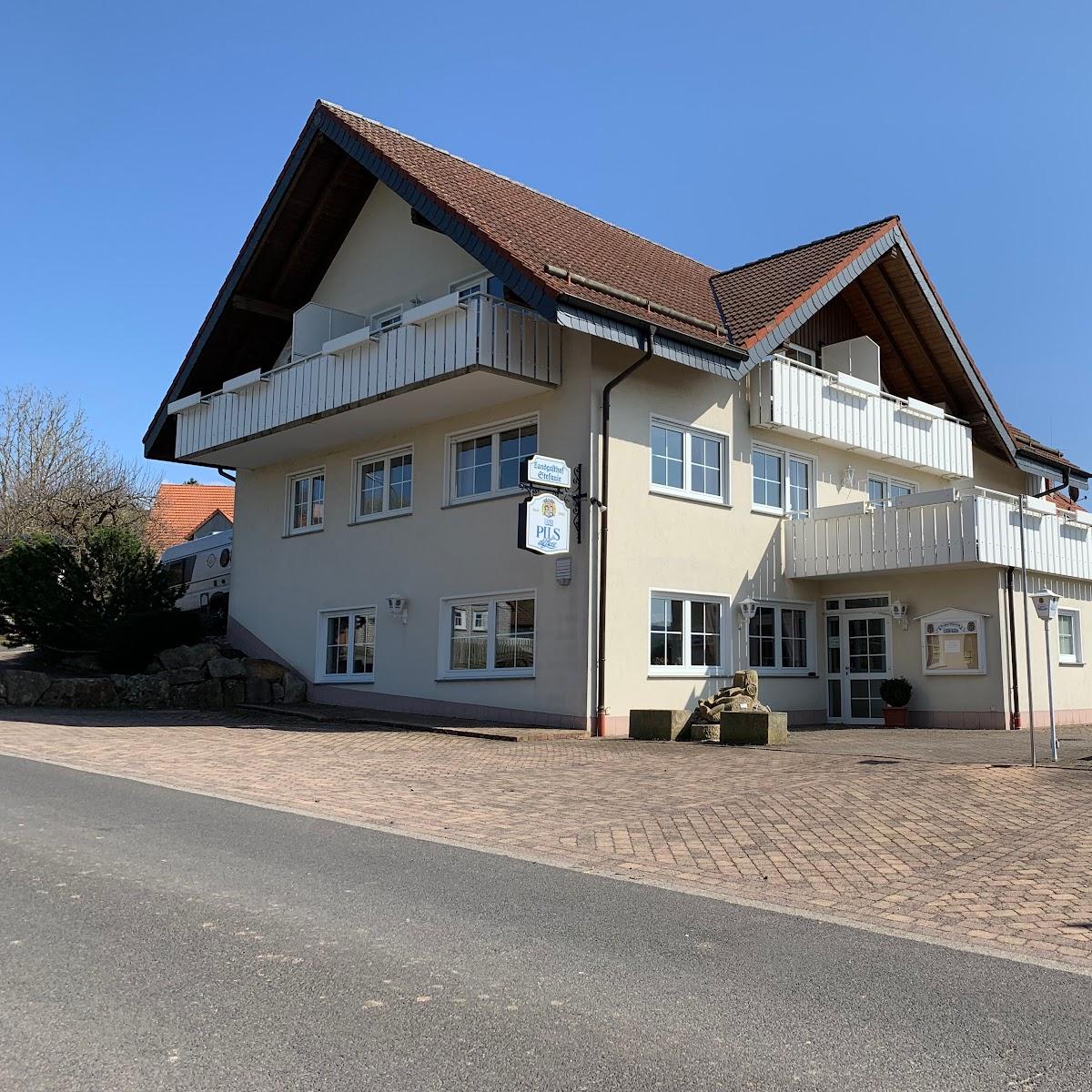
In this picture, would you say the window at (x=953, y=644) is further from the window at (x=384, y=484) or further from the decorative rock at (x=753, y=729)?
the window at (x=384, y=484)

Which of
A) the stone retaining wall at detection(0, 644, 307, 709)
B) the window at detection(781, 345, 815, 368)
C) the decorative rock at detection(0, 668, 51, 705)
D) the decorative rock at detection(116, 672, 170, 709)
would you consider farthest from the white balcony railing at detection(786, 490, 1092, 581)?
the decorative rock at detection(0, 668, 51, 705)

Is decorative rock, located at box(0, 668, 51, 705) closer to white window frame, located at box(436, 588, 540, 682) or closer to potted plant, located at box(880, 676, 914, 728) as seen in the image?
white window frame, located at box(436, 588, 540, 682)

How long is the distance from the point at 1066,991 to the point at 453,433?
16.2m

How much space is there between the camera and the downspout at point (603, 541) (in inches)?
685

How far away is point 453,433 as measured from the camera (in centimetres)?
2019

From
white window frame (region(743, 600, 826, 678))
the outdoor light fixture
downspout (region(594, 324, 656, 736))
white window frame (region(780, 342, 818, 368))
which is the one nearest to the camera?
downspout (region(594, 324, 656, 736))

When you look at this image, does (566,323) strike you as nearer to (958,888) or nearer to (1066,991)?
(958,888)

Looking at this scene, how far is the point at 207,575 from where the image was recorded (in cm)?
2880

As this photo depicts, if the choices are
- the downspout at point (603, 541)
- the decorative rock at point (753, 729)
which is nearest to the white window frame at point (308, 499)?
the downspout at point (603, 541)

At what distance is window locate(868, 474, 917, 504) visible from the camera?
928 inches

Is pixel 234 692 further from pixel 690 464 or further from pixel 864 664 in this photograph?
pixel 864 664

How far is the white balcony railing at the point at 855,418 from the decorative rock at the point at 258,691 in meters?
10.7

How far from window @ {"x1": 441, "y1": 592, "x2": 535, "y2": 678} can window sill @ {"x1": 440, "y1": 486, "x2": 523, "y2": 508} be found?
167 cm

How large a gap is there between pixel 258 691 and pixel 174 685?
1597mm
